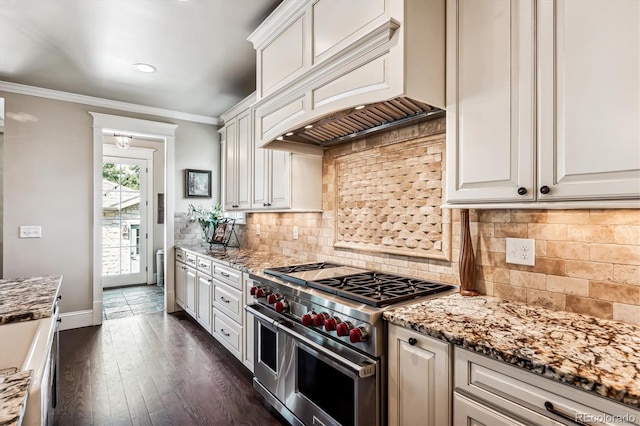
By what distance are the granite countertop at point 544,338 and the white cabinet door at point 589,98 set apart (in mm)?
478

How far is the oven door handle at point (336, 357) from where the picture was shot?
4.71ft

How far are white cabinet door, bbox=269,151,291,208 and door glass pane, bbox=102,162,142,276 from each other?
4175 mm

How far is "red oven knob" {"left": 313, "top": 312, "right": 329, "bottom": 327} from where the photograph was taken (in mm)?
1669

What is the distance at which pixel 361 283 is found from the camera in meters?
1.90

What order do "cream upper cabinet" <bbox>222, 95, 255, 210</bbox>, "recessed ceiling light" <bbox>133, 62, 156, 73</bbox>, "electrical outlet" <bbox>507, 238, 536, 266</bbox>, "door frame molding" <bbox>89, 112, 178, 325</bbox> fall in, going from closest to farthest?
"electrical outlet" <bbox>507, 238, 536, 266</bbox>, "recessed ceiling light" <bbox>133, 62, 156, 73</bbox>, "cream upper cabinet" <bbox>222, 95, 255, 210</bbox>, "door frame molding" <bbox>89, 112, 178, 325</bbox>

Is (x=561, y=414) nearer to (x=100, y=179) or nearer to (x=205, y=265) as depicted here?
(x=205, y=265)

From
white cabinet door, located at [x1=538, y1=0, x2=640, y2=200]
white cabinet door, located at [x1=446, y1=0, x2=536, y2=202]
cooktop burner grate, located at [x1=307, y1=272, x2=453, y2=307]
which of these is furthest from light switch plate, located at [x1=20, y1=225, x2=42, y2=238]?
white cabinet door, located at [x1=538, y1=0, x2=640, y2=200]

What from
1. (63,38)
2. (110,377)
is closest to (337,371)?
(110,377)

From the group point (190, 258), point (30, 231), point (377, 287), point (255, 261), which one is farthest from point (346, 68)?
point (30, 231)

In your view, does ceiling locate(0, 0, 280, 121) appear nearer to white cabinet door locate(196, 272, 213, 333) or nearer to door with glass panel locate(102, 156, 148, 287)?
white cabinet door locate(196, 272, 213, 333)

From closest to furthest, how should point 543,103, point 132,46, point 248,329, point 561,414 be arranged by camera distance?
point 561,414
point 543,103
point 248,329
point 132,46

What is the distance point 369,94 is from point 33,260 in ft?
13.5

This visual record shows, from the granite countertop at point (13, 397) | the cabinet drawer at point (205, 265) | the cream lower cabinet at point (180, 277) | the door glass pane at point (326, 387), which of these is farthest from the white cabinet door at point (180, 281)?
the granite countertop at point (13, 397)

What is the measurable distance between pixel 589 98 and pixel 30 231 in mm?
4812
